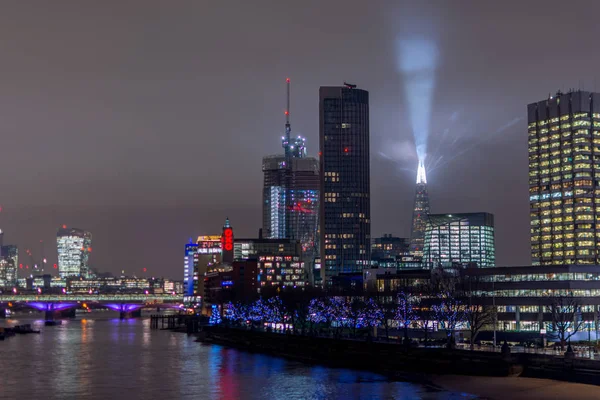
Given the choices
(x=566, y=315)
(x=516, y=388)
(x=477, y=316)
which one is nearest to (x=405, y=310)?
(x=477, y=316)

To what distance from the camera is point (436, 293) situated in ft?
522

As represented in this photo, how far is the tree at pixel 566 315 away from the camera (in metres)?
133

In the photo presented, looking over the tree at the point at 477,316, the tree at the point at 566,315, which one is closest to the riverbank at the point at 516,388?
the tree at the point at 477,316

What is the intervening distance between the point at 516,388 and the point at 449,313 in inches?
1823

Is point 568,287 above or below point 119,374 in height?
above

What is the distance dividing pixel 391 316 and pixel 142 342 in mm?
59057

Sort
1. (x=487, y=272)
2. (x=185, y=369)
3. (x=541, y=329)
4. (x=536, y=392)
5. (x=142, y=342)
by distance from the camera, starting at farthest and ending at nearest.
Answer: (x=142, y=342)
(x=487, y=272)
(x=541, y=329)
(x=185, y=369)
(x=536, y=392)

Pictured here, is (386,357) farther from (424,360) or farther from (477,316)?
(477,316)

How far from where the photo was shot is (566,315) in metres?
143

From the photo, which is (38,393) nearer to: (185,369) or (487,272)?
(185,369)

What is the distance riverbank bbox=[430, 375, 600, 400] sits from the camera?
3071 inches

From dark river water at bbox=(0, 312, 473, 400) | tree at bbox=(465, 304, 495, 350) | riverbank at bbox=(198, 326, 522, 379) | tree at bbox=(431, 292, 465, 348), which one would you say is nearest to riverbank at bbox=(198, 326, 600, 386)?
riverbank at bbox=(198, 326, 522, 379)

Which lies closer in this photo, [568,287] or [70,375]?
[70,375]

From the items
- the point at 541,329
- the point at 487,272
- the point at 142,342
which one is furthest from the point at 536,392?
the point at 142,342
